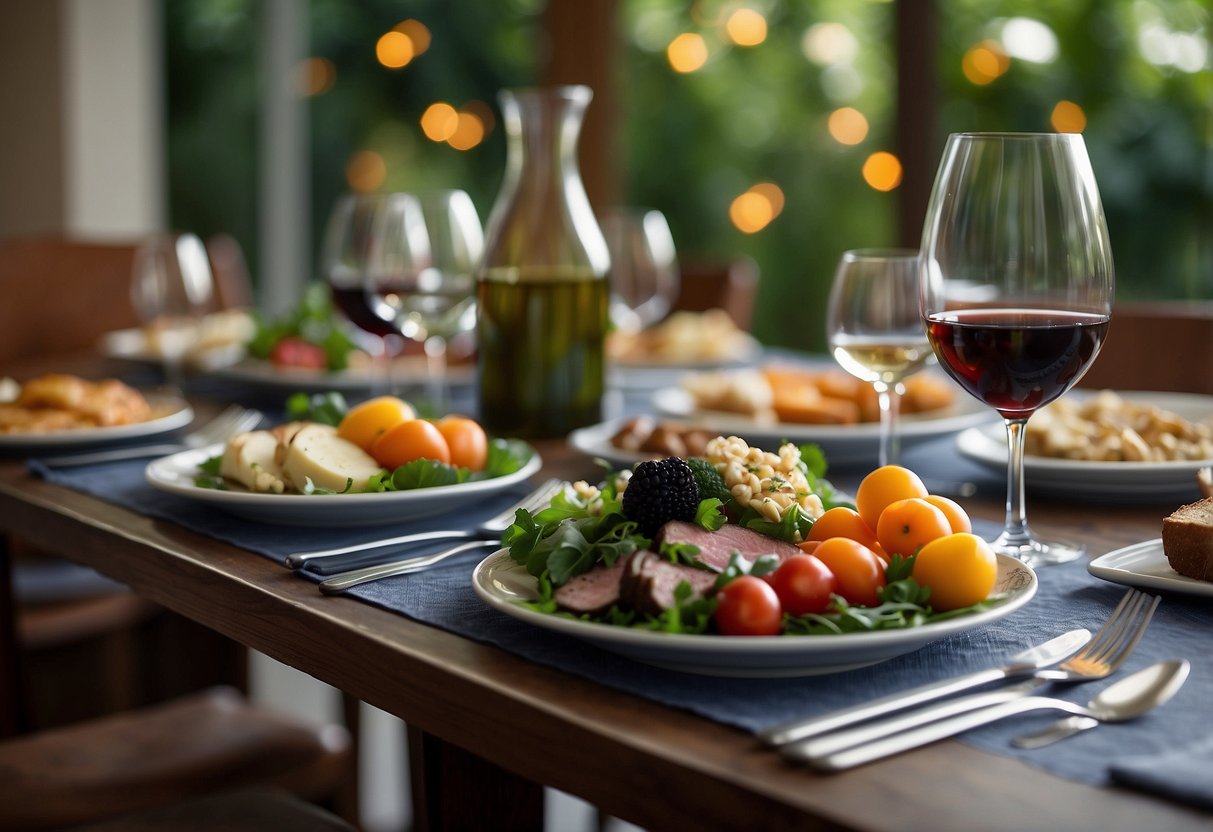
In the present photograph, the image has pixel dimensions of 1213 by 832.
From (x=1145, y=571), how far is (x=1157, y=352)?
47.9 inches

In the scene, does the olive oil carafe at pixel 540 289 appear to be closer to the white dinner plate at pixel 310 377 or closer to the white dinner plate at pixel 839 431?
the white dinner plate at pixel 839 431

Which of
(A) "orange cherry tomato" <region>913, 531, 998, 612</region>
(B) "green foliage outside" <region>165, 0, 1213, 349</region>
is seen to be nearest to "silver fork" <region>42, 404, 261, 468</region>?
(A) "orange cherry tomato" <region>913, 531, 998, 612</region>

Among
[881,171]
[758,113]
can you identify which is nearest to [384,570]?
[881,171]

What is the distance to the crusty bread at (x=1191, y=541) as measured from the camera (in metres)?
0.90

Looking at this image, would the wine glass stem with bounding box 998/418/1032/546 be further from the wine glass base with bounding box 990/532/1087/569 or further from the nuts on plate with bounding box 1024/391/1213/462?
the nuts on plate with bounding box 1024/391/1213/462

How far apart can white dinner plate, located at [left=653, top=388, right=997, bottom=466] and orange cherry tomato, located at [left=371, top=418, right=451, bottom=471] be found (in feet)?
1.13

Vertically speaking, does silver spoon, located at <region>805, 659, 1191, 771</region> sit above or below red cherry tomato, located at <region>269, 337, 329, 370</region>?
below

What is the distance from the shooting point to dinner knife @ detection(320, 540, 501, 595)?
949mm

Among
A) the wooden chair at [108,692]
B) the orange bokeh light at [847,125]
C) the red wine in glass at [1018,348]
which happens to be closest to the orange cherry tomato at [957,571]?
the red wine in glass at [1018,348]

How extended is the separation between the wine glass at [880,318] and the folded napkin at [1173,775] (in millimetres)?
667

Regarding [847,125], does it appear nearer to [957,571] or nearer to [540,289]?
[540,289]

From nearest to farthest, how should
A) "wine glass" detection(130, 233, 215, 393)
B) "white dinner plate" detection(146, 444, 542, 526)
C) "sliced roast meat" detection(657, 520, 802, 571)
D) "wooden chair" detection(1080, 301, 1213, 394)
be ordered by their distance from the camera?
"sliced roast meat" detection(657, 520, 802, 571) → "white dinner plate" detection(146, 444, 542, 526) → "wine glass" detection(130, 233, 215, 393) → "wooden chair" detection(1080, 301, 1213, 394)

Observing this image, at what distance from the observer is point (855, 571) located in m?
0.79

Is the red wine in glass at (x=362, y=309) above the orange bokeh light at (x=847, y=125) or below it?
below
